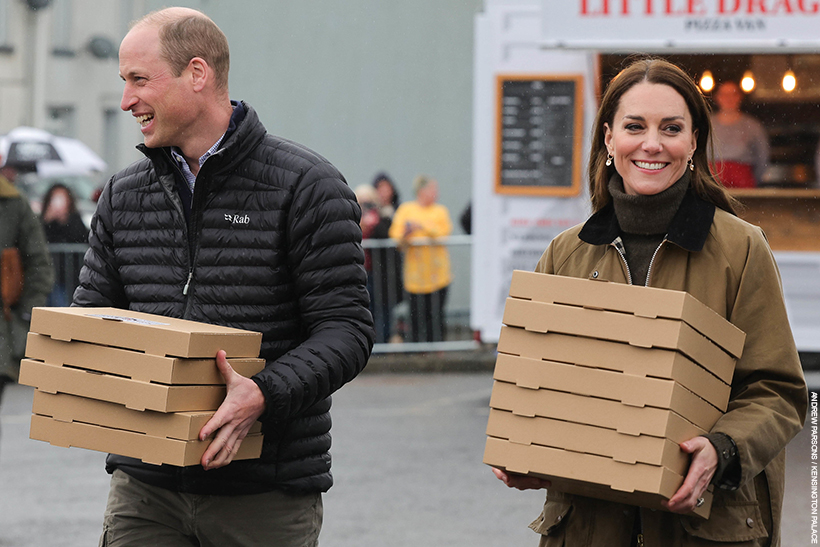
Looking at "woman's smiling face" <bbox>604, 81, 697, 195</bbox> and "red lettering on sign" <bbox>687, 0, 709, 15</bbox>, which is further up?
"red lettering on sign" <bbox>687, 0, 709, 15</bbox>

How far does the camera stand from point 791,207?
932 cm

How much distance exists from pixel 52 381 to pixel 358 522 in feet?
12.1

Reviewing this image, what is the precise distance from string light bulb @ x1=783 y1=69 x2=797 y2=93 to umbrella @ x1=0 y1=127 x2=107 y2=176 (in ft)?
32.3

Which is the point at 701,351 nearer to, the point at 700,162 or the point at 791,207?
the point at 700,162

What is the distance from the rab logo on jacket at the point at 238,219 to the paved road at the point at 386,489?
3.27m

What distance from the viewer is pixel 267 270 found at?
298 centimetres

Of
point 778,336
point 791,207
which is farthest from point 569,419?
point 791,207

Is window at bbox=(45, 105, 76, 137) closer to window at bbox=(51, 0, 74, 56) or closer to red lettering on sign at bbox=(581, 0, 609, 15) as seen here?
window at bbox=(51, 0, 74, 56)

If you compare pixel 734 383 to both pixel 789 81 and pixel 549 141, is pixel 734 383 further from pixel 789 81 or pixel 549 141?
pixel 789 81

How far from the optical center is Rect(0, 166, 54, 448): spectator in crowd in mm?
6152

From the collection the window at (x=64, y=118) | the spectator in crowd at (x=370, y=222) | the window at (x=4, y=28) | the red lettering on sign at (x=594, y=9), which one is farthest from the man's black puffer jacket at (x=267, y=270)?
the window at (x=4, y=28)

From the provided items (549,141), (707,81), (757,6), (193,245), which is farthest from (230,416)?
(707,81)

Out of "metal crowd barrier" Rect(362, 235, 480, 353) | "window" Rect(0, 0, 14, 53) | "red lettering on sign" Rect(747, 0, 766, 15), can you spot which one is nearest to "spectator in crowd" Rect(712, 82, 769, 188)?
"red lettering on sign" Rect(747, 0, 766, 15)

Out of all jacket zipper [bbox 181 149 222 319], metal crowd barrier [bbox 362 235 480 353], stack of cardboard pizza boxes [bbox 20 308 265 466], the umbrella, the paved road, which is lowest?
the paved road
